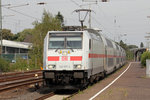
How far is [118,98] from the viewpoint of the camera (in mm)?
11688

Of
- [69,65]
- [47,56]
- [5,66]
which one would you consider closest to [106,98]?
[69,65]

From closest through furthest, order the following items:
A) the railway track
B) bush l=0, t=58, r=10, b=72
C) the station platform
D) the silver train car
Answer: the station platform, the silver train car, the railway track, bush l=0, t=58, r=10, b=72

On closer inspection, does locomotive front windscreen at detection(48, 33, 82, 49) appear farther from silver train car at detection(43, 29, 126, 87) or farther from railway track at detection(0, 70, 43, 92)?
railway track at detection(0, 70, 43, 92)

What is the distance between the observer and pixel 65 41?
1402 cm

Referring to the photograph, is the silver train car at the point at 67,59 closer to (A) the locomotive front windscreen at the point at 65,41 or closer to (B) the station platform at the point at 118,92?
(A) the locomotive front windscreen at the point at 65,41

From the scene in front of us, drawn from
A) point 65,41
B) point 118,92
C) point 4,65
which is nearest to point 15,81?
point 65,41

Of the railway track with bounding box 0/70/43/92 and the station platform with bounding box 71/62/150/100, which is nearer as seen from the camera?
the station platform with bounding box 71/62/150/100

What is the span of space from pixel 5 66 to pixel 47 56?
1748cm

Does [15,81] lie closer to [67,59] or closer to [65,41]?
[65,41]

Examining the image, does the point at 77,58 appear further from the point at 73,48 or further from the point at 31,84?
the point at 31,84

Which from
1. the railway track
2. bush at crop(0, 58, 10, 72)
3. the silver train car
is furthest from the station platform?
bush at crop(0, 58, 10, 72)

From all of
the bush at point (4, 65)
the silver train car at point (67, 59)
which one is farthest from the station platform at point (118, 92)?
the bush at point (4, 65)

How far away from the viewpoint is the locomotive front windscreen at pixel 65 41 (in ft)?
45.6

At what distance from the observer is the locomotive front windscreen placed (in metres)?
13.9
